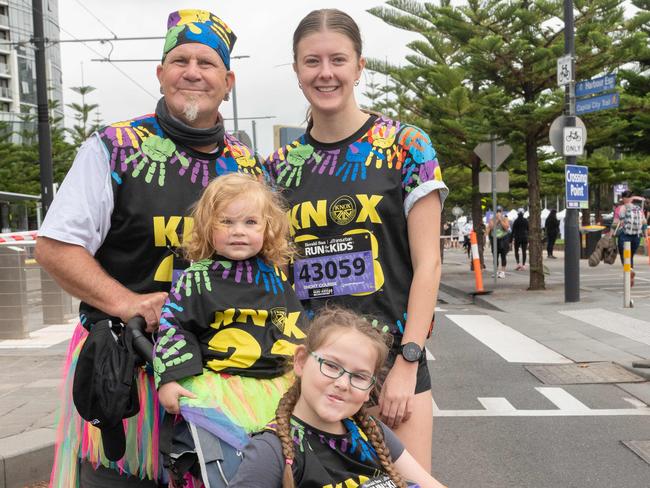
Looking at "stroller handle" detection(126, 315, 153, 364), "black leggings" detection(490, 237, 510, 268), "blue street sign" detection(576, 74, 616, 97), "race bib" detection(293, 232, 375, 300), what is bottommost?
"black leggings" detection(490, 237, 510, 268)

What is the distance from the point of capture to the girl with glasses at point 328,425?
1832mm

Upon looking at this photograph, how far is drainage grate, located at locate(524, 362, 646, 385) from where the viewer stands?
7266mm

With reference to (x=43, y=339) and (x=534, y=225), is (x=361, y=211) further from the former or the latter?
(x=534, y=225)

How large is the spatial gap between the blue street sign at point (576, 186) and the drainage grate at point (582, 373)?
5.92m

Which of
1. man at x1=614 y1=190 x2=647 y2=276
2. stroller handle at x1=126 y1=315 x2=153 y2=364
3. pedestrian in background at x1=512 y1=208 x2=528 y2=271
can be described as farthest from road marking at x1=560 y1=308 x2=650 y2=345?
pedestrian in background at x1=512 y1=208 x2=528 y2=271

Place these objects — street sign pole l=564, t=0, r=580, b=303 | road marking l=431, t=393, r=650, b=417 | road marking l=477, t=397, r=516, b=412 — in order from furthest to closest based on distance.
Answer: street sign pole l=564, t=0, r=580, b=303
road marking l=477, t=397, r=516, b=412
road marking l=431, t=393, r=650, b=417

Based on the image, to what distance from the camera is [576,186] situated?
13.6 metres

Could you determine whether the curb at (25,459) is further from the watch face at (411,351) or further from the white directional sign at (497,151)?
the white directional sign at (497,151)

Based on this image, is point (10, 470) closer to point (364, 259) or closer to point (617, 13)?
point (364, 259)

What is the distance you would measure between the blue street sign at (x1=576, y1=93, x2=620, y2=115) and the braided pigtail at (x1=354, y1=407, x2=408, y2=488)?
10955mm

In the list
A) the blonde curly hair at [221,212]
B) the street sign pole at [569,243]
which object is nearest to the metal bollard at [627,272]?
the street sign pole at [569,243]

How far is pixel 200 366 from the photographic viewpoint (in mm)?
1979

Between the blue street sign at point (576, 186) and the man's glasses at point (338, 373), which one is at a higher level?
the blue street sign at point (576, 186)

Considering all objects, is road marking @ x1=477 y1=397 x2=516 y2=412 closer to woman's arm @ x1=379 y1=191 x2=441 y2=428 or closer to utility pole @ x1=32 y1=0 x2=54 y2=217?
woman's arm @ x1=379 y1=191 x2=441 y2=428
